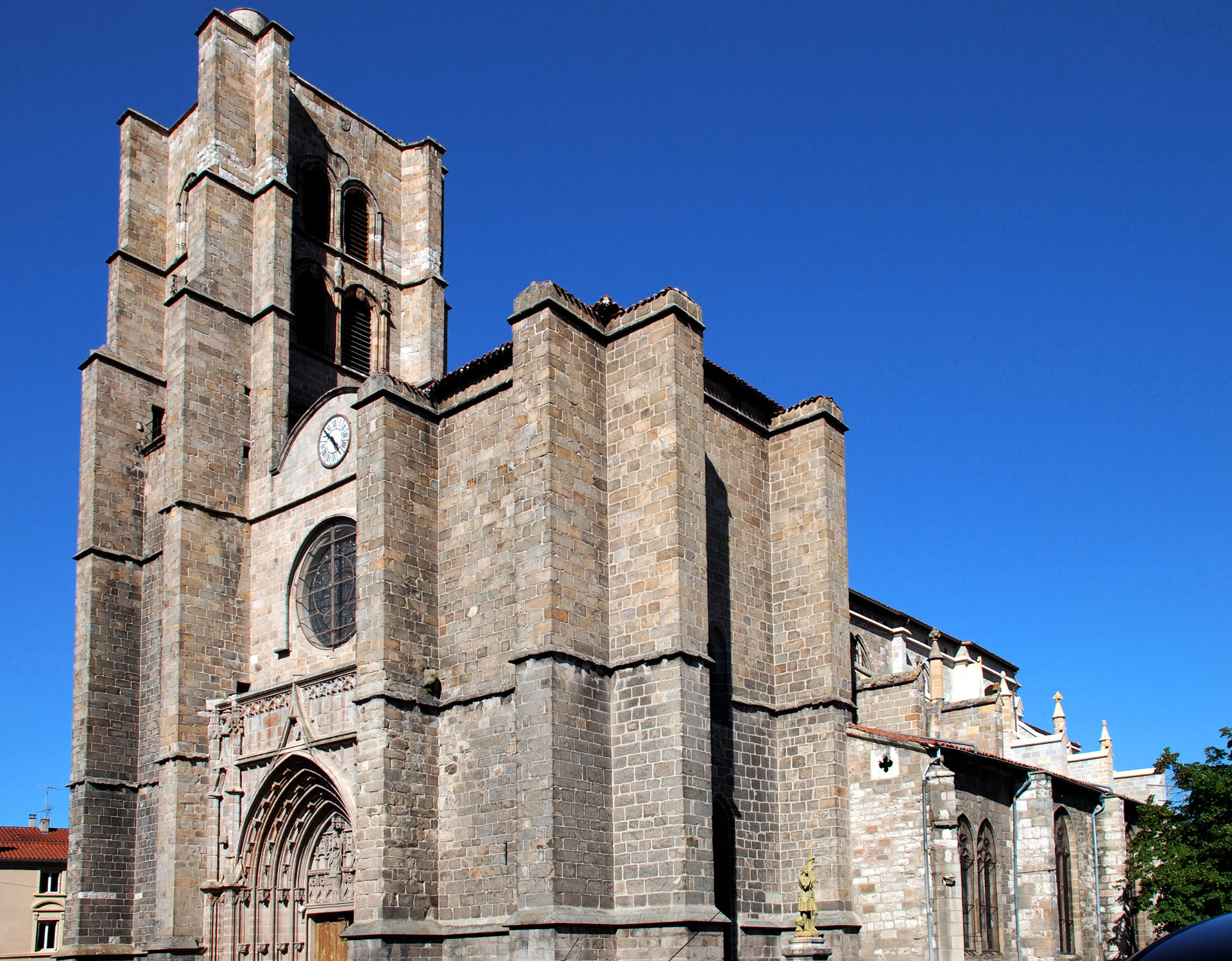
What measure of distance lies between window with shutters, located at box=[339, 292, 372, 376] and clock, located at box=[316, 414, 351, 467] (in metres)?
5.27

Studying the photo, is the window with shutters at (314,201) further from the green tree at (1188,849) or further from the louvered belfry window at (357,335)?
the green tree at (1188,849)

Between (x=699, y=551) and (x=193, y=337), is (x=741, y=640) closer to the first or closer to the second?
(x=699, y=551)

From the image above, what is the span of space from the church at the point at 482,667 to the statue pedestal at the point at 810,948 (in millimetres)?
64

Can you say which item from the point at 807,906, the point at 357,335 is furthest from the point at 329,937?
the point at 357,335

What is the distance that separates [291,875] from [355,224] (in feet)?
47.2

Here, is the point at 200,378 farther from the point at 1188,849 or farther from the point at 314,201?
the point at 1188,849

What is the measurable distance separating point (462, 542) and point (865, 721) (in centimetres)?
832

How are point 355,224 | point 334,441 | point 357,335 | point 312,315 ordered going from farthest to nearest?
point 355,224 < point 357,335 < point 312,315 < point 334,441

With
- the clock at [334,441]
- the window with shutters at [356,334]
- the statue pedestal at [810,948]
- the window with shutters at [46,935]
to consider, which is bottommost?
the window with shutters at [46,935]

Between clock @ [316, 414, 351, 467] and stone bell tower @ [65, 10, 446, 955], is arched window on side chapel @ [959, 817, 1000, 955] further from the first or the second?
stone bell tower @ [65, 10, 446, 955]

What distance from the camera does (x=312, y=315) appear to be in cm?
2525

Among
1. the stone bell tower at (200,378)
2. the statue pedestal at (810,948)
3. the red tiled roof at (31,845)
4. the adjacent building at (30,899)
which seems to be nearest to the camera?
the statue pedestal at (810,948)

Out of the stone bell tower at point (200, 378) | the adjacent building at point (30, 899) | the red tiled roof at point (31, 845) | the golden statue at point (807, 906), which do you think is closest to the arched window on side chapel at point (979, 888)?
the golden statue at point (807, 906)

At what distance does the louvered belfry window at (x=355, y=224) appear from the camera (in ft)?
87.8
